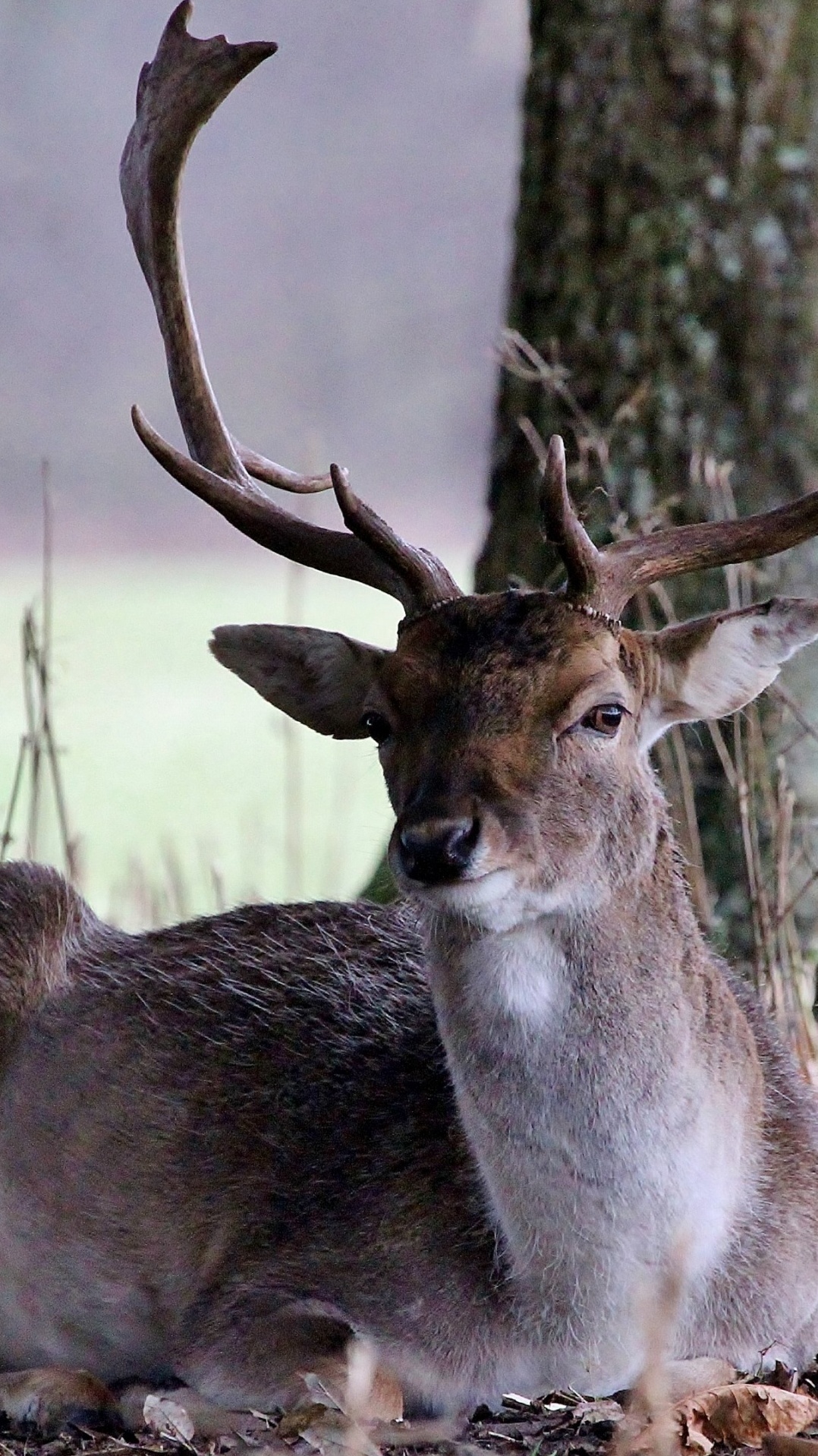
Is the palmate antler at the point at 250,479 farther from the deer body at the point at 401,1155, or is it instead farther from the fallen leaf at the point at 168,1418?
the fallen leaf at the point at 168,1418

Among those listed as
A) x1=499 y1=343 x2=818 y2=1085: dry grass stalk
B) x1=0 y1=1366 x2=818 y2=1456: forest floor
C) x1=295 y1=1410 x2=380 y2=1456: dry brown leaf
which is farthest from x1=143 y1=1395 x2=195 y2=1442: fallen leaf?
x1=499 y1=343 x2=818 y2=1085: dry grass stalk

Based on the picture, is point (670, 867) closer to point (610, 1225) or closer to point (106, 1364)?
point (610, 1225)

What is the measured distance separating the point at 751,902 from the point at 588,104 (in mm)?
3203

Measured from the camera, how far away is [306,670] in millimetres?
4805

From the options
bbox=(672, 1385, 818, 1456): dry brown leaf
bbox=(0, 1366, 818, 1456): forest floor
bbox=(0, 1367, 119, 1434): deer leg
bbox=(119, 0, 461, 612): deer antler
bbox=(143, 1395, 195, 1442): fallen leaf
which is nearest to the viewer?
bbox=(0, 1366, 818, 1456): forest floor

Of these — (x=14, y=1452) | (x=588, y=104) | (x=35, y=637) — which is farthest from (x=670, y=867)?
(x=588, y=104)

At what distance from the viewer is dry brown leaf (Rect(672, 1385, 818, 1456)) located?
403cm

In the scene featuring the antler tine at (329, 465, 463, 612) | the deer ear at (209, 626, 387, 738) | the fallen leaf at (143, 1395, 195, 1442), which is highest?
the antler tine at (329, 465, 463, 612)

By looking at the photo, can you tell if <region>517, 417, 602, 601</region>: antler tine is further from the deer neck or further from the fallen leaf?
the fallen leaf

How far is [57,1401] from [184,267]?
113 inches

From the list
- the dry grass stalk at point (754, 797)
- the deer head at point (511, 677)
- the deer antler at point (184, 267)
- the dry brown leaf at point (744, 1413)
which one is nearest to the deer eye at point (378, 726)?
the deer head at point (511, 677)

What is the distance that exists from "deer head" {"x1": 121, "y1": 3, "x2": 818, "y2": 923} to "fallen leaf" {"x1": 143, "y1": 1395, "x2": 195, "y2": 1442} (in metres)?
1.36

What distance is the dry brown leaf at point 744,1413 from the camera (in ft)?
13.2

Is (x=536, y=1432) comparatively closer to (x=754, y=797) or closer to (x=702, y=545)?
(x=702, y=545)
